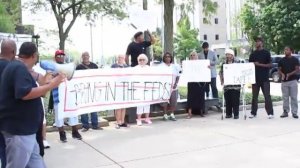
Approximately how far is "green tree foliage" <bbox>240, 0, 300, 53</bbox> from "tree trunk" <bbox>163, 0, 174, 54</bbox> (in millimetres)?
21672

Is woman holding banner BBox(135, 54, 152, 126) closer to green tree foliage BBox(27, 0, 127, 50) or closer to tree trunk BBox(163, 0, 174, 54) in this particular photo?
tree trunk BBox(163, 0, 174, 54)

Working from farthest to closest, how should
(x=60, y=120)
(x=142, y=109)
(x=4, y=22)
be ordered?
(x=4, y=22), (x=142, y=109), (x=60, y=120)

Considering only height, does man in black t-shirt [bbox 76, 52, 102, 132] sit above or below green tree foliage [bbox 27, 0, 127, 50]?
below

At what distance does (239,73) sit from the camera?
10.1 metres

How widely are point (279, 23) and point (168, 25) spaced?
81.3ft

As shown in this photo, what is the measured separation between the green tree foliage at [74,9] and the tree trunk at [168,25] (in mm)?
8854

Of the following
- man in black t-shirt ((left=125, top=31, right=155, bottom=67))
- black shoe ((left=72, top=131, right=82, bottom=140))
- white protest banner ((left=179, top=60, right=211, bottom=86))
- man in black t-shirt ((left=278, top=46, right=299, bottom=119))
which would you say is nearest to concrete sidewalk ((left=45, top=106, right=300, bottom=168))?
black shoe ((left=72, top=131, right=82, bottom=140))

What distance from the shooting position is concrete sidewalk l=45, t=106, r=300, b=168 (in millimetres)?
6273

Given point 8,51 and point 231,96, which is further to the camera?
point 231,96

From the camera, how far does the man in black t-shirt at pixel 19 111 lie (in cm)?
364

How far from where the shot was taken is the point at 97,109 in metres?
9.21

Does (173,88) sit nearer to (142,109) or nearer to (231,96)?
(142,109)

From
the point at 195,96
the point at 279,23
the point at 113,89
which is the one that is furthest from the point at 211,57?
the point at 279,23

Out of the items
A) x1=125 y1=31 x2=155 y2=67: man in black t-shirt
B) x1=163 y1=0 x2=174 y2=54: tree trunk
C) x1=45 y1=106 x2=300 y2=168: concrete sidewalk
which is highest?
x1=163 y1=0 x2=174 y2=54: tree trunk
